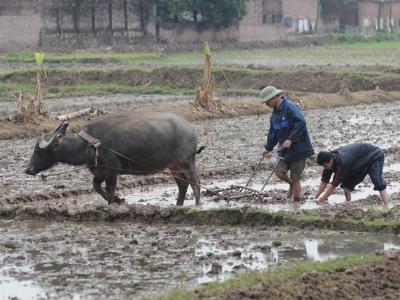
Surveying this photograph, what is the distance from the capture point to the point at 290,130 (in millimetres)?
10859

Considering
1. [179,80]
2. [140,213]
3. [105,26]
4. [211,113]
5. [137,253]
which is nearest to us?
[137,253]

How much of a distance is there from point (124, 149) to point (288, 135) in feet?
6.22

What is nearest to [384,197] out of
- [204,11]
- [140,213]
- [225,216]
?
[225,216]

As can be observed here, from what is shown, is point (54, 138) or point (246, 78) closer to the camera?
point (54, 138)

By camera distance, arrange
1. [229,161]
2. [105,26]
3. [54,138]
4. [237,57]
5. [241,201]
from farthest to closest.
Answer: [105,26] → [237,57] → [229,161] → [241,201] → [54,138]

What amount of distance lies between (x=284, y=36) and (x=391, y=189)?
146 ft

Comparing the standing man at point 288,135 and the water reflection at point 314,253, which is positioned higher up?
the standing man at point 288,135

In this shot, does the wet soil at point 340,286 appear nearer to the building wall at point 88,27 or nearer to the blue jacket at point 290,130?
the blue jacket at point 290,130

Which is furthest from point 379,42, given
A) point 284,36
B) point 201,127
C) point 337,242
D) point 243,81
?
point 337,242

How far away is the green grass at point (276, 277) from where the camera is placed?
21.7 ft

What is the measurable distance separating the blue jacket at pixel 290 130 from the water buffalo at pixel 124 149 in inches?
39.0

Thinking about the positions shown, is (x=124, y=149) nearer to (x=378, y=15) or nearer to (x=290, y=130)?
(x=290, y=130)

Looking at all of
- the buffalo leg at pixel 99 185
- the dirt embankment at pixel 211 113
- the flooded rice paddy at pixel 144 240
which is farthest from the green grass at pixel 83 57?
the buffalo leg at pixel 99 185

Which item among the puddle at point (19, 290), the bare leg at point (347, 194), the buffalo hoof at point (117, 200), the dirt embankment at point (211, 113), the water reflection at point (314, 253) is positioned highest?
the puddle at point (19, 290)
